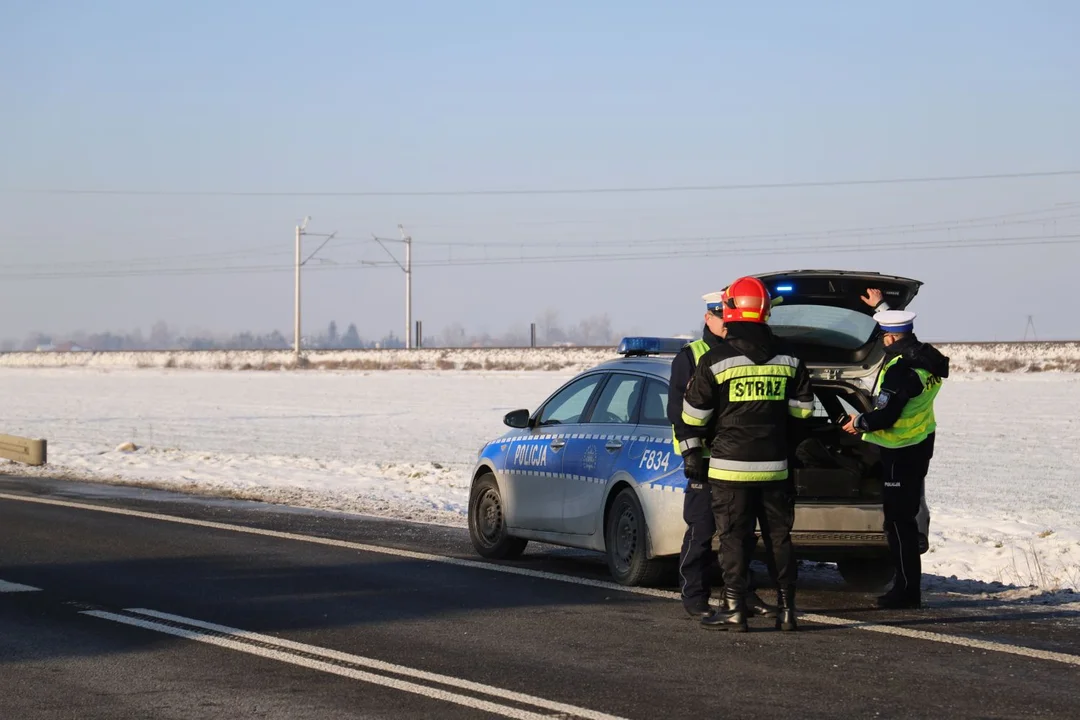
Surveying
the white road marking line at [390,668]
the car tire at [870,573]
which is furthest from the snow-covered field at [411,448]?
the white road marking line at [390,668]

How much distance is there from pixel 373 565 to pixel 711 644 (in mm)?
3805

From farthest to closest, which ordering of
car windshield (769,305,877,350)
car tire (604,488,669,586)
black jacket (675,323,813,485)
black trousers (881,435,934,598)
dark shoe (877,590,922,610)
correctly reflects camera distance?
car windshield (769,305,877,350) → car tire (604,488,669,586) → dark shoe (877,590,922,610) → black trousers (881,435,934,598) → black jacket (675,323,813,485)

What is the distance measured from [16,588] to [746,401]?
514 centimetres

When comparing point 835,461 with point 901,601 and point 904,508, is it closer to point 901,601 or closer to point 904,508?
point 904,508

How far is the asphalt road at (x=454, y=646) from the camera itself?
6293 millimetres

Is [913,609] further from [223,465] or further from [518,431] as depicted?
[223,465]

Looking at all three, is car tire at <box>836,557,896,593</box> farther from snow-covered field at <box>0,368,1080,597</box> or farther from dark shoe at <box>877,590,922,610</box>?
dark shoe at <box>877,590,922,610</box>


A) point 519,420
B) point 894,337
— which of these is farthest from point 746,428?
point 519,420

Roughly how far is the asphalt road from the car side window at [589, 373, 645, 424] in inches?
45.6

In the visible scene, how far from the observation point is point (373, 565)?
10.9 m

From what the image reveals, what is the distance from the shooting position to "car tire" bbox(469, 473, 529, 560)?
1155 centimetres

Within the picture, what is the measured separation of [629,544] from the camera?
9.76 m

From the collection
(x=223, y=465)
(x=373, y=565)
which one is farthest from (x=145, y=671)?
(x=223, y=465)

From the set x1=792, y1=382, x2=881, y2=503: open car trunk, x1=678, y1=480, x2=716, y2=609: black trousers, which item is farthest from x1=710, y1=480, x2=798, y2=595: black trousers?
x1=792, y1=382, x2=881, y2=503: open car trunk
